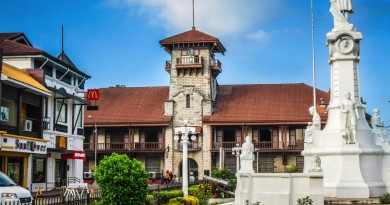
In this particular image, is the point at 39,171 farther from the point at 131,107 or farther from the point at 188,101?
the point at 188,101

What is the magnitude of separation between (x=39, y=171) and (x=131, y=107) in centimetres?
2555

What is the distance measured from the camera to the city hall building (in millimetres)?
57250

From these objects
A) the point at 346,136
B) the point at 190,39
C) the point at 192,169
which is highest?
the point at 190,39

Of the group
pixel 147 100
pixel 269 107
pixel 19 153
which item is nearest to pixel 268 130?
pixel 269 107

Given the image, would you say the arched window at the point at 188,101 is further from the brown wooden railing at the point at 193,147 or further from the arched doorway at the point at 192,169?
the arched doorway at the point at 192,169

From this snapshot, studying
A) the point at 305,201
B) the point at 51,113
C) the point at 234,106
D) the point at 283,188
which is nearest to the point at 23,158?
the point at 51,113

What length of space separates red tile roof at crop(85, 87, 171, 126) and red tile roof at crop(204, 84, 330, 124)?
5680 millimetres

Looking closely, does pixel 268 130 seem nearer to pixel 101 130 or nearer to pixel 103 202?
pixel 101 130

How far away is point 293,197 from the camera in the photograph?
20578mm

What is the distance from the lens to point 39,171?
36.6 meters

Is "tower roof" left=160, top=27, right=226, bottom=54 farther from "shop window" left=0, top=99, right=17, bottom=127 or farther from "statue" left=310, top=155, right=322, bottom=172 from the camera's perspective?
"statue" left=310, top=155, right=322, bottom=172

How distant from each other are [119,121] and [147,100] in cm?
467

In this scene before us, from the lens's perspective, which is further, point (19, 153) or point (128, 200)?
point (19, 153)

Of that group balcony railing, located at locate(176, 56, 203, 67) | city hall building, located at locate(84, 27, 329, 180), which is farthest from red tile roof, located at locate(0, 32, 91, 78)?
balcony railing, located at locate(176, 56, 203, 67)
